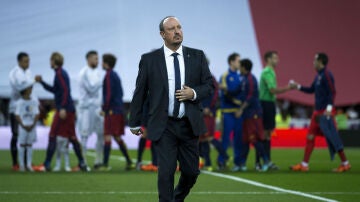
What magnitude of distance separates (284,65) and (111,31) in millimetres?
6594

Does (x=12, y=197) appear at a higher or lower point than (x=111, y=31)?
lower

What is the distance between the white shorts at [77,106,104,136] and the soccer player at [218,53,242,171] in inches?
88.7

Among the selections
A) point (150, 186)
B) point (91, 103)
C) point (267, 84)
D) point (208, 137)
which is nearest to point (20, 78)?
point (91, 103)

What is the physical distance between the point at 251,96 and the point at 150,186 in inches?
152

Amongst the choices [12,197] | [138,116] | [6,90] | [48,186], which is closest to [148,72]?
[138,116]

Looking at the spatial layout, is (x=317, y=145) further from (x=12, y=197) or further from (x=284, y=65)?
(x=12, y=197)

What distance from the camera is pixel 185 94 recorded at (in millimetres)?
7836

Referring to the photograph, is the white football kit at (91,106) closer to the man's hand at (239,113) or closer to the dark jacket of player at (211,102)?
the dark jacket of player at (211,102)

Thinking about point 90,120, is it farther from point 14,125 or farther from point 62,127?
point 14,125

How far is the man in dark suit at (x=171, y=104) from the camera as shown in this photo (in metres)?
7.94

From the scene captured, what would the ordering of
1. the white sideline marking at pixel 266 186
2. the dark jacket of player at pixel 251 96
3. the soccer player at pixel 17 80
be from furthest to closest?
the soccer player at pixel 17 80
the dark jacket of player at pixel 251 96
the white sideline marking at pixel 266 186

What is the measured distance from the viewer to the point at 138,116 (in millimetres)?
8016

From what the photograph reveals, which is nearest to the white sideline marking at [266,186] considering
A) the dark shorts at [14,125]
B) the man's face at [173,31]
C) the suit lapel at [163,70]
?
the suit lapel at [163,70]

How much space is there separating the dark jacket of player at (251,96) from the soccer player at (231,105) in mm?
230
